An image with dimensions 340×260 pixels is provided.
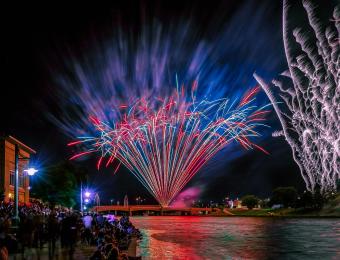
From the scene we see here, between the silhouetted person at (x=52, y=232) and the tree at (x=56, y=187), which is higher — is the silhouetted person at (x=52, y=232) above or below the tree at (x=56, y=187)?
below

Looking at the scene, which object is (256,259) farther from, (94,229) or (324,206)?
(324,206)

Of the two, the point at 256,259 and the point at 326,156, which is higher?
the point at 326,156

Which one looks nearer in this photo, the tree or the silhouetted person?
the silhouetted person

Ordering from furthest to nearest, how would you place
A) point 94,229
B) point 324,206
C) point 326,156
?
point 324,206, point 326,156, point 94,229

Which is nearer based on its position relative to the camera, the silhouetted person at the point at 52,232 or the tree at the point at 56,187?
the silhouetted person at the point at 52,232

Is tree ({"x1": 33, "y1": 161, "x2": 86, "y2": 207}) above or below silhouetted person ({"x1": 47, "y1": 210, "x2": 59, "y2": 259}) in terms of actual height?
above

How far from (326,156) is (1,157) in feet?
148

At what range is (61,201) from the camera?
375 ft

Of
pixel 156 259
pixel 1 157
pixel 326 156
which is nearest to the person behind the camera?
pixel 156 259

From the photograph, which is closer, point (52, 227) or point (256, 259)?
point (52, 227)

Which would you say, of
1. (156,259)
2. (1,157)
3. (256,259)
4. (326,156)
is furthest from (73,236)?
(326,156)

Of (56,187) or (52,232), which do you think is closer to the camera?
(52,232)

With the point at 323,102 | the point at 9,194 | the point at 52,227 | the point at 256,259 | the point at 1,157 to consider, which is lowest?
the point at 256,259

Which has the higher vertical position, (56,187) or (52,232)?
(56,187)
